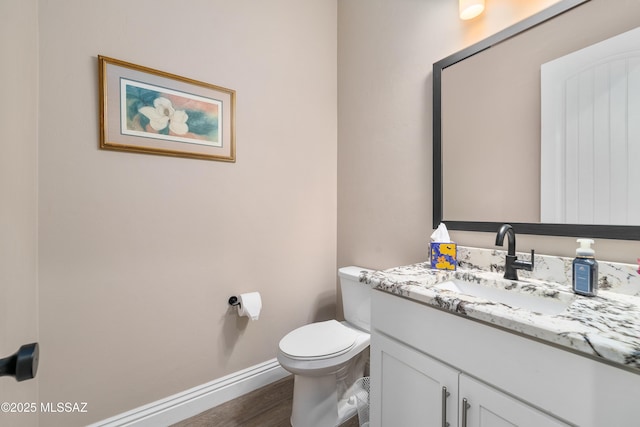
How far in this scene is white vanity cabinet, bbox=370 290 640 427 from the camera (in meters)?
0.57

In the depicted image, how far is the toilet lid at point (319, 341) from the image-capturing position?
4.32ft

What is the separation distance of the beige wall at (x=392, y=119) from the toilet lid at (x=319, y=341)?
1.70ft

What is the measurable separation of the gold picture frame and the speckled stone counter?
1.14m

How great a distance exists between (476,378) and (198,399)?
145 cm

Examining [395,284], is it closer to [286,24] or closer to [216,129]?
[216,129]

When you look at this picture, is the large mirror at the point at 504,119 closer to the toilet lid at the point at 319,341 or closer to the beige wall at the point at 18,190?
the toilet lid at the point at 319,341

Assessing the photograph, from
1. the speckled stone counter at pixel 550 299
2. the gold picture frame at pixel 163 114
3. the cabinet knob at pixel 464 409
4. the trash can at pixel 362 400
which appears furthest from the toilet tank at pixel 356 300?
the gold picture frame at pixel 163 114

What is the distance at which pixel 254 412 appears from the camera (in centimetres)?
153

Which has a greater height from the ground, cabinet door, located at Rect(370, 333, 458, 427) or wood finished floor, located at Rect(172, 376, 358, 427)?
cabinet door, located at Rect(370, 333, 458, 427)

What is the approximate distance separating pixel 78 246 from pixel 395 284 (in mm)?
1382

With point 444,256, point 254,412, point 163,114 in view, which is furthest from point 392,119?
point 254,412

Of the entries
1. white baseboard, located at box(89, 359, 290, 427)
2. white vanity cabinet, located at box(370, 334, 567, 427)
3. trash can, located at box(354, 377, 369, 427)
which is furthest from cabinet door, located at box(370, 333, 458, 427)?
white baseboard, located at box(89, 359, 290, 427)

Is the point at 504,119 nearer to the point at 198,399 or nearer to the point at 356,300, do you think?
the point at 356,300

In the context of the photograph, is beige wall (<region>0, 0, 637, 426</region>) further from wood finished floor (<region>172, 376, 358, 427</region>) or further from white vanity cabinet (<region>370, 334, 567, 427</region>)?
white vanity cabinet (<region>370, 334, 567, 427</region>)
